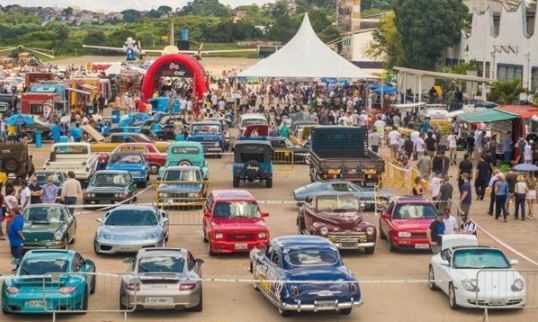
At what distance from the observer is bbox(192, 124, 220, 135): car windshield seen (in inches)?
2202

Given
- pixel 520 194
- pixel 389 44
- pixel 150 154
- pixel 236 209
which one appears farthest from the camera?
pixel 389 44

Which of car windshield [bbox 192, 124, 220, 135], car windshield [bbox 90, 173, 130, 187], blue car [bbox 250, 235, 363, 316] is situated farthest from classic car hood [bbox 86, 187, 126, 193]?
car windshield [bbox 192, 124, 220, 135]

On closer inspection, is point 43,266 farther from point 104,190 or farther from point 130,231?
point 104,190

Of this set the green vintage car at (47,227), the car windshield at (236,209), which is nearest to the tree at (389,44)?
the car windshield at (236,209)

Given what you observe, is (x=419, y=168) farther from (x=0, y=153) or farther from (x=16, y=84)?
(x=16, y=84)

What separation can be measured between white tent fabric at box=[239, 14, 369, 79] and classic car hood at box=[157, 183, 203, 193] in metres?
23.6

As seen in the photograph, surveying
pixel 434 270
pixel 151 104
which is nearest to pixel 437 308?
pixel 434 270

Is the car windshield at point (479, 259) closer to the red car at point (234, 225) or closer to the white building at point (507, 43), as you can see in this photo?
the red car at point (234, 225)

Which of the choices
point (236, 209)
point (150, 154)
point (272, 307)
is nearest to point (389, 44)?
point (150, 154)

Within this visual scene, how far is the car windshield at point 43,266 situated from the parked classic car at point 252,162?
2131 cm

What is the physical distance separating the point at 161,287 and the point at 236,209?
26.1 ft

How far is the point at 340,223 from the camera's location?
29.3 meters

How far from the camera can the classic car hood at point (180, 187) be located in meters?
37.9

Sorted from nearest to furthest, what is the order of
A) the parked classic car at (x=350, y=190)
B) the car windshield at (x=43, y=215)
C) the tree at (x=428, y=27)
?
the car windshield at (x=43, y=215) < the parked classic car at (x=350, y=190) < the tree at (x=428, y=27)
